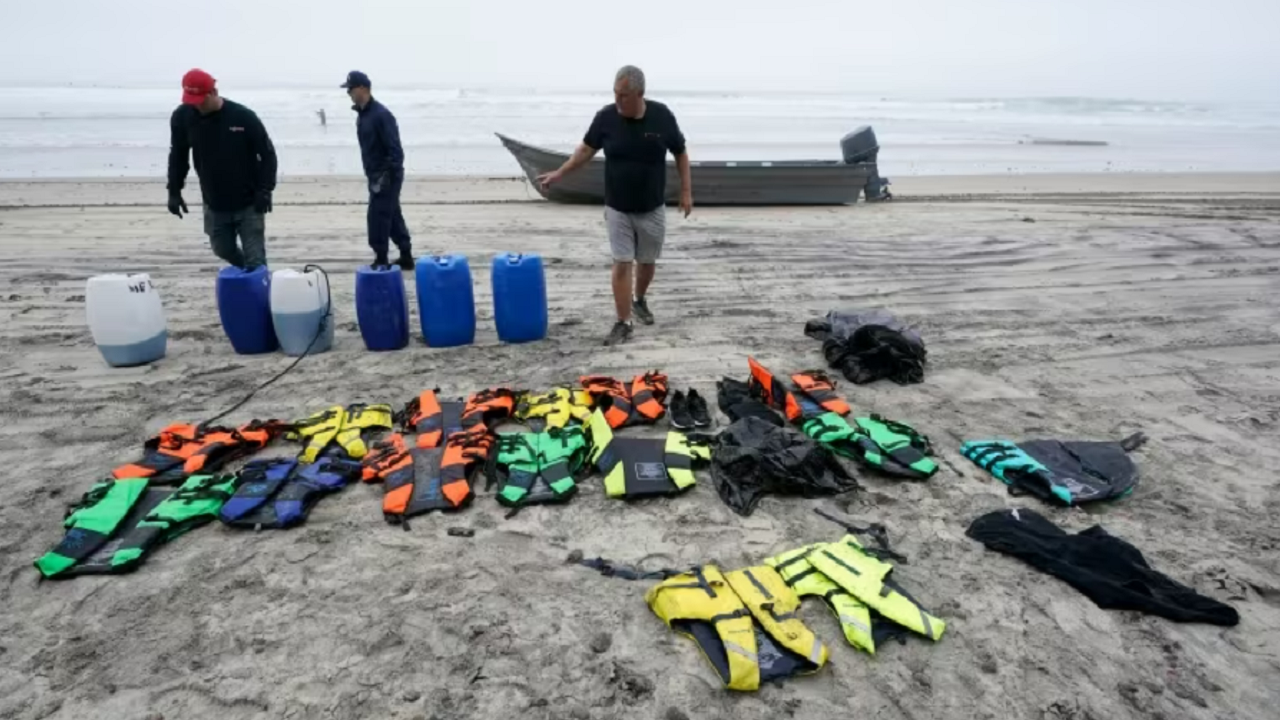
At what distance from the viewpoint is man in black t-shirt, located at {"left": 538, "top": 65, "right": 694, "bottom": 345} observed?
5027mm

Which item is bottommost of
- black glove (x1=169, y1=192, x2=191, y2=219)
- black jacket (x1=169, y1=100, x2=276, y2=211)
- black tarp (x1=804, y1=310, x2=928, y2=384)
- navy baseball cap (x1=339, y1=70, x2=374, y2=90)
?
black tarp (x1=804, y1=310, x2=928, y2=384)

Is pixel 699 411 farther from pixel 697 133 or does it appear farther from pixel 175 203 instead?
pixel 697 133

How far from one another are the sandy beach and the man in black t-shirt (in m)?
0.57

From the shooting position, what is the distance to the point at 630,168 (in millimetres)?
5070

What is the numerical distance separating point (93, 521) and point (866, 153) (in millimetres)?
11839

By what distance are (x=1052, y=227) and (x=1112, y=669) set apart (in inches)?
343

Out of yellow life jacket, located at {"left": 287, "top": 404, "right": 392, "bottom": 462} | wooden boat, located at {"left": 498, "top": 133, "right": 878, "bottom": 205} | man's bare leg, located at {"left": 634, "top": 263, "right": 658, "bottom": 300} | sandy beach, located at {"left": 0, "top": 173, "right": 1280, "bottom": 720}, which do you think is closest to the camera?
sandy beach, located at {"left": 0, "top": 173, "right": 1280, "bottom": 720}

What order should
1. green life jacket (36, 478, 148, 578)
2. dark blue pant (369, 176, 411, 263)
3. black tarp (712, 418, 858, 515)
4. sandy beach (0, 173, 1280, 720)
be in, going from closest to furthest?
sandy beach (0, 173, 1280, 720) → green life jacket (36, 478, 148, 578) → black tarp (712, 418, 858, 515) → dark blue pant (369, 176, 411, 263)

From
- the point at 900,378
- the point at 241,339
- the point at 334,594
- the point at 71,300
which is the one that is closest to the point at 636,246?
the point at 900,378

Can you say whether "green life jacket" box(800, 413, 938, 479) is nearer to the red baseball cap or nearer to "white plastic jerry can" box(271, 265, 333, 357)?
"white plastic jerry can" box(271, 265, 333, 357)

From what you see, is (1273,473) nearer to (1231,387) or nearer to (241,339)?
(1231,387)

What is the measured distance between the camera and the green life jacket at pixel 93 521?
106 inches

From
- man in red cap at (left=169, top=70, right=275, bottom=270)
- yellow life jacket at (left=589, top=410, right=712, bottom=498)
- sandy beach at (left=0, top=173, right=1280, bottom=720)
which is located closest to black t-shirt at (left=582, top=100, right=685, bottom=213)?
sandy beach at (left=0, top=173, right=1280, bottom=720)

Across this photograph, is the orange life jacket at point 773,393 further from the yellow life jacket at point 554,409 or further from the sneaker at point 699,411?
the yellow life jacket at point 554,409
